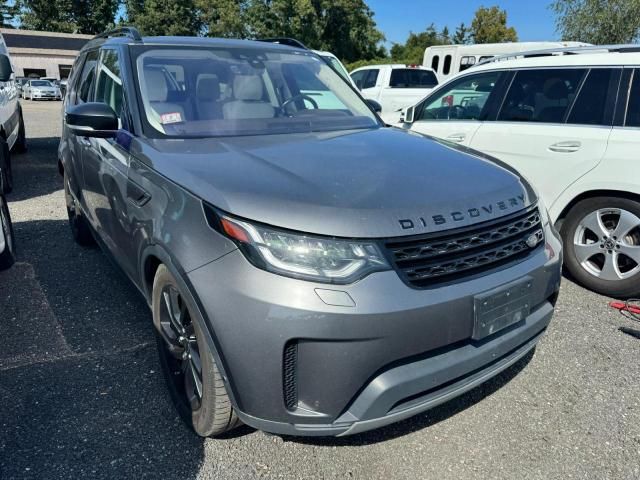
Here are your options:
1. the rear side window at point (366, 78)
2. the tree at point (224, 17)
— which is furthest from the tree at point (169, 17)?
the rear side window at point (366, 78)

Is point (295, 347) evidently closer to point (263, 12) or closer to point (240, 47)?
point (240, 47)

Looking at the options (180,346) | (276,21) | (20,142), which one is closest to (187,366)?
(180,346)

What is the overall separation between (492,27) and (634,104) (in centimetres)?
6007

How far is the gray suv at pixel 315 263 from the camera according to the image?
1.69m

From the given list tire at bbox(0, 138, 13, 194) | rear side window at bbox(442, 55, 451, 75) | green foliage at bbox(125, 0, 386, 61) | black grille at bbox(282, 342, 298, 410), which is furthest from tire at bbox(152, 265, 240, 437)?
green foliage at bbox(125, 0, 386, 61)

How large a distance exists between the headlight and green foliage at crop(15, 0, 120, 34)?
237 feet

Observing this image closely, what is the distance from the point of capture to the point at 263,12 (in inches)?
1893

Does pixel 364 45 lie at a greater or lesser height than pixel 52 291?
greater

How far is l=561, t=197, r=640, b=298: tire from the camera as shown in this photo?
12.1ft

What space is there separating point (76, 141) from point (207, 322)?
105 inches

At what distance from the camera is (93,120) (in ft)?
8.57

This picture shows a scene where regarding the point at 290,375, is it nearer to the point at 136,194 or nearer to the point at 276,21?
the point at 136,194

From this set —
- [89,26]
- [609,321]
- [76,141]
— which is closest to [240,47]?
[76,141]

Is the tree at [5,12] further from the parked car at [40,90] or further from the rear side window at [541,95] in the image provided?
the rear side window at [541,95]
